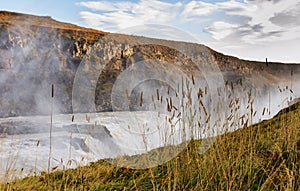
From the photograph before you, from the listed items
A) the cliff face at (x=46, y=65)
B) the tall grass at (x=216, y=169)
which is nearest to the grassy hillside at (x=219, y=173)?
the tall grass at (x=216, y=169)

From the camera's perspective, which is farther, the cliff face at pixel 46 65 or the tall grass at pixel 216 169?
the cliff face at pixel 46 65

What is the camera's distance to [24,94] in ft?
131

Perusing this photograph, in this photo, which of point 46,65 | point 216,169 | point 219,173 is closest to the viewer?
point 219,173

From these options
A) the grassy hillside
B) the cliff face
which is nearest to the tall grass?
the grassy hillside

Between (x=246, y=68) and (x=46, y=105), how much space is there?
46.0 meters

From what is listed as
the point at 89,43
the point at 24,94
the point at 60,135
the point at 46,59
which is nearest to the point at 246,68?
the point at 89,43

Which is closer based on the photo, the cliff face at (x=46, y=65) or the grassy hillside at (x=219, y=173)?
the grassy hillside at (x=219, y=173)

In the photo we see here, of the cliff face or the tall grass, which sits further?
the cliff face

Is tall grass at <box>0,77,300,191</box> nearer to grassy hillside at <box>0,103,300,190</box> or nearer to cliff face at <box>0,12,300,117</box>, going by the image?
grassy hillside at <box>0,103,300,190</box>

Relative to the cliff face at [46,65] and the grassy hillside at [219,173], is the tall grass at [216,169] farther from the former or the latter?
the cliff face at [46,65]

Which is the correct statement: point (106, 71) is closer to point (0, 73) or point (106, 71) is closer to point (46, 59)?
point (46, 59)

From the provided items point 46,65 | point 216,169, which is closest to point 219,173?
point 216,169

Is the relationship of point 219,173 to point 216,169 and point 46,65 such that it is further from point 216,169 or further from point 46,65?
point 46,65

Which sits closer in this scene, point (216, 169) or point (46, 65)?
point (216, 169)
